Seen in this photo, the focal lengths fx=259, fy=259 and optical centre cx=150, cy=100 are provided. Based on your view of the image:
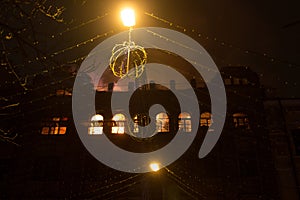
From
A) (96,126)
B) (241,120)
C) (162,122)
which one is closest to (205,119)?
(241,120)

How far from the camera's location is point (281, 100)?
2009 centimetres

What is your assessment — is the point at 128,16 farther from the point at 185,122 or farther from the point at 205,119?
the point at 205,119

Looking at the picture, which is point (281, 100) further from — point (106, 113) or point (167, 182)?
point (106, 113)

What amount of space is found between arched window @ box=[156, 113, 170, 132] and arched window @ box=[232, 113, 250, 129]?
5325mm

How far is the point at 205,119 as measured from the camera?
67.3 feet

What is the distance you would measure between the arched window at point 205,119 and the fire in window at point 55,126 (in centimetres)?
1085

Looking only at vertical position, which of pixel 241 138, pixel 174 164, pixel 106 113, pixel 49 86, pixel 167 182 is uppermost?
pixel 49 86

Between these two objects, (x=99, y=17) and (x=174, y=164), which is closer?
(x=99, y=17)

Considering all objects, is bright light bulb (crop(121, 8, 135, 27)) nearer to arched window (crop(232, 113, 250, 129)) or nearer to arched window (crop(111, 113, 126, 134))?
arched window (crop(111, 113, 126, 134))

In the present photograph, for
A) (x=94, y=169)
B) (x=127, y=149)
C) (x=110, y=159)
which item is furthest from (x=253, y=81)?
(x=94, y=169)

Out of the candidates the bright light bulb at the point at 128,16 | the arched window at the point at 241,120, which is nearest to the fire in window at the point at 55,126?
the arched window at the point at 241,120

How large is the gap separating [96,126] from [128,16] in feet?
48.8

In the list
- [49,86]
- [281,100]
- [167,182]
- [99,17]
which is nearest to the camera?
[99,17]

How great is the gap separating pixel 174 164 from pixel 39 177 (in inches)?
397
